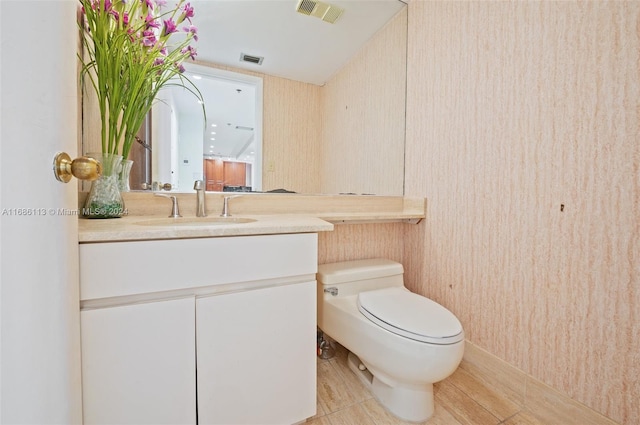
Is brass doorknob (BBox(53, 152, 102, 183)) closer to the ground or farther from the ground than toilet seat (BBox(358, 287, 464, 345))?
farther from the ground

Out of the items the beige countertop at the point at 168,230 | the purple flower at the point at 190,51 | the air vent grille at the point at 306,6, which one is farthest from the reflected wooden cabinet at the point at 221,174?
the air vent grille at the point at 306,6

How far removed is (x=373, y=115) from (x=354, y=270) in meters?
1.03

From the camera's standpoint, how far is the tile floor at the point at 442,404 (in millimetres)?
1033

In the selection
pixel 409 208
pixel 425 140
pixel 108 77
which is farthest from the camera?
pixel 409 208

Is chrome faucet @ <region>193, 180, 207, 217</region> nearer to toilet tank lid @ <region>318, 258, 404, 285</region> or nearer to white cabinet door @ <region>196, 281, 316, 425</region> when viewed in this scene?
white cabinet door @ <region>196, 281, 316, 425</region>

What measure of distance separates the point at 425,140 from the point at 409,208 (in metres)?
0.42

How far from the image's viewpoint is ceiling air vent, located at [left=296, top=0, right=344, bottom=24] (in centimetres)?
142

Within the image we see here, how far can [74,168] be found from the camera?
456mm

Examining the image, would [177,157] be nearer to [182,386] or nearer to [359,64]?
[182,386]

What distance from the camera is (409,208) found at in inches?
65.1

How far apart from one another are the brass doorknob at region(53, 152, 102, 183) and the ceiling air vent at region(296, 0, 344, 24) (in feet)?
4.64

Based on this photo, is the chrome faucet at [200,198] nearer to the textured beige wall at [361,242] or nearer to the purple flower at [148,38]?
the purple flower at [148,38]

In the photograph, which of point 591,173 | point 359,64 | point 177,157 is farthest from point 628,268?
point 177,157

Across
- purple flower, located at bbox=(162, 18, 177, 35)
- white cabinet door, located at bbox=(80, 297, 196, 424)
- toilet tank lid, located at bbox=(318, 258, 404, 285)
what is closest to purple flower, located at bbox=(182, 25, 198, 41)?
purple flower, located at bbox=(162, 18, 177, 35)
